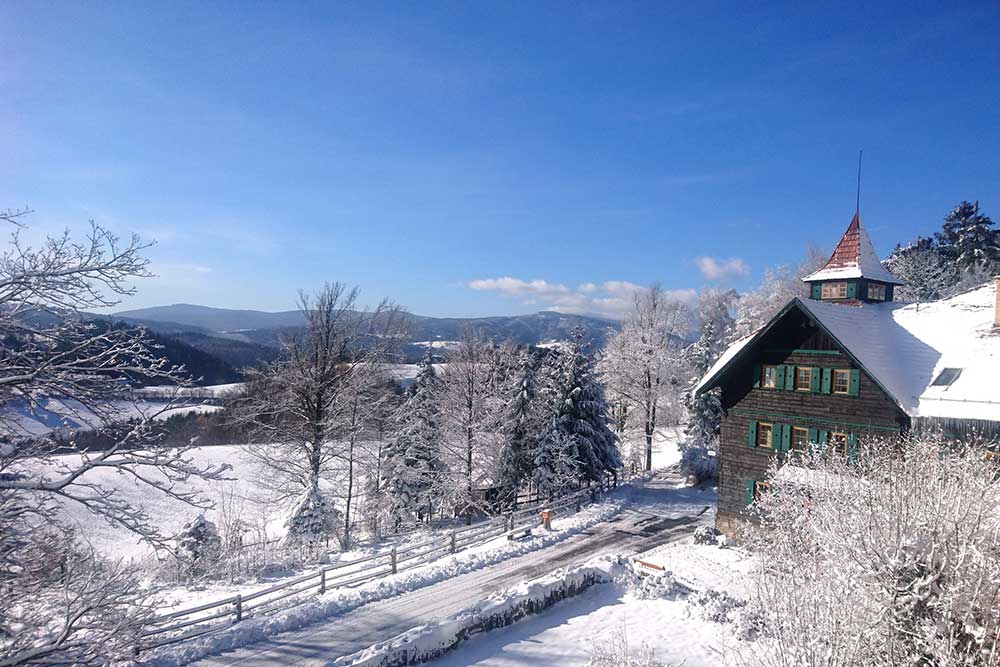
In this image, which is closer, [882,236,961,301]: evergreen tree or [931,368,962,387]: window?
[931,368,962,387]: window

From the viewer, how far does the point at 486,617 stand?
14453 mm

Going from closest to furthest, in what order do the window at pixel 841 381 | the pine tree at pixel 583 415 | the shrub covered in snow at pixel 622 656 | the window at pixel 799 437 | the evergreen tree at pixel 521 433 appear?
Result: the shrub covered in snow at pixel 622 656
the window at pixel 841 381
the window at pixel 799 437
the evergreen tree at pixel 521 433
the pine tree at pixel 583 415

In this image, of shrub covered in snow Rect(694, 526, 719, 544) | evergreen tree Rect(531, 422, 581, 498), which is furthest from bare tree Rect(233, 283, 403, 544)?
shrub covered in snow Rect(694, 526, 719, 544)

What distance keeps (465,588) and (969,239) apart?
52657 mm

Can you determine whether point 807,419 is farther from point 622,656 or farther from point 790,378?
point 622,656

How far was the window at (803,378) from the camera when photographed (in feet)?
69.4

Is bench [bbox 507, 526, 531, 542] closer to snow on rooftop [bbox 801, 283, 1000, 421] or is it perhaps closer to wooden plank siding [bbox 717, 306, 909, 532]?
wooden plank siding [bbox 717, 306, 909, 532]

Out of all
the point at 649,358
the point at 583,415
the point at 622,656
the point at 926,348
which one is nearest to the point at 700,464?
the point at 649,358

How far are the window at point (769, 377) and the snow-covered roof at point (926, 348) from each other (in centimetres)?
139

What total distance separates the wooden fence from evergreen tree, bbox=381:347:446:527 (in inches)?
182

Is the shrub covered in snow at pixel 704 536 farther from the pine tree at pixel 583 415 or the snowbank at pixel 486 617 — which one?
the pine tree at pixel 583 415

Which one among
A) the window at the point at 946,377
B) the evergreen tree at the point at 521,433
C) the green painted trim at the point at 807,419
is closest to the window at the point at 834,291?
the window at the point at 946,377

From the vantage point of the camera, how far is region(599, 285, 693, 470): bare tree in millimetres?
37688

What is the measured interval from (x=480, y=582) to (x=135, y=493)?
3287cm
